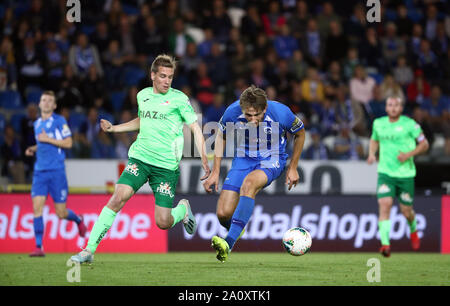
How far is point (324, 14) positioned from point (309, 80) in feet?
7.62

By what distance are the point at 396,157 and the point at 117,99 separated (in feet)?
22.5

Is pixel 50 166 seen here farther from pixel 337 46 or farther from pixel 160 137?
pixel 337 46

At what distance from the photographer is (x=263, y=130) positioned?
9.06 meters

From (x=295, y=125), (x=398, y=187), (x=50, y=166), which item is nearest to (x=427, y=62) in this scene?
(x=398, y=187)

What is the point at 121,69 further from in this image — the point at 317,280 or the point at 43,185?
the point at 317,280

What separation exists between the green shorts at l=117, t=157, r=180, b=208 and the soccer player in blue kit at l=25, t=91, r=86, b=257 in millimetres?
3134

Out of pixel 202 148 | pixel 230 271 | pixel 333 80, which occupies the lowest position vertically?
pixel 230 271

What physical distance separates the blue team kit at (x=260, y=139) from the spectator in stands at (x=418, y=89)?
930 centimetres

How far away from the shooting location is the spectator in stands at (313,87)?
1745 cm

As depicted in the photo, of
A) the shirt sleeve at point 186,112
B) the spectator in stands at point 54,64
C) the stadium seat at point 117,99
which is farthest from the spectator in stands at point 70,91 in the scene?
the shirt sleeve at point 186,112

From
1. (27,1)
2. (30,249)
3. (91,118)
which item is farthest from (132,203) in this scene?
(27,1)

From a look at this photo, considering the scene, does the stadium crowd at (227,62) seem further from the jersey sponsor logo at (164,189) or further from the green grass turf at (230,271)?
the jersey sponsor logo at (164,189)

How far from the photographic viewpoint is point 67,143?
11969mm

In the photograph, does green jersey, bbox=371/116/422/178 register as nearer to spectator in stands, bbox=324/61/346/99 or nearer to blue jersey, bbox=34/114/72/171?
spectator in stands, bbox=324/61/346/99
